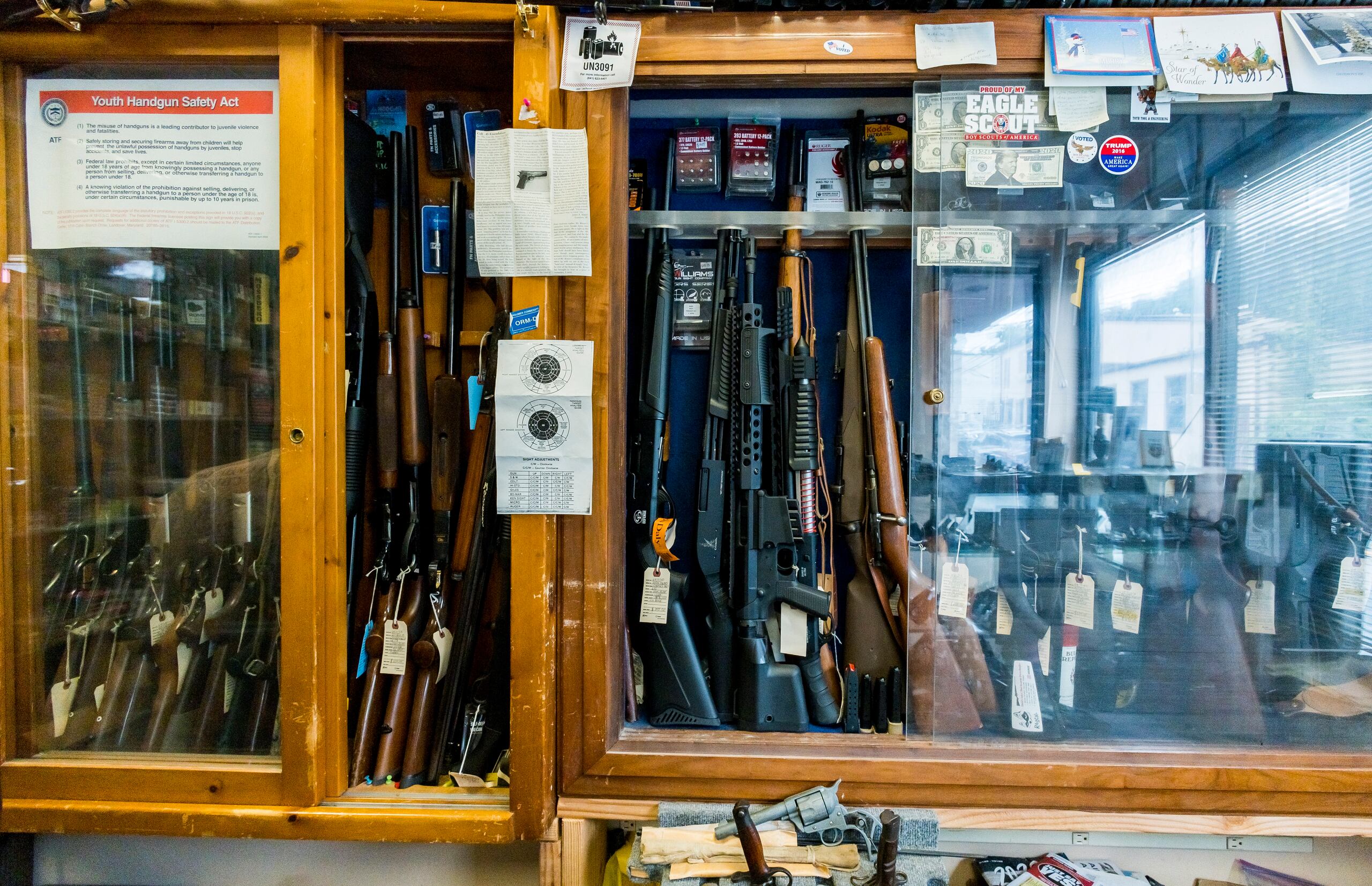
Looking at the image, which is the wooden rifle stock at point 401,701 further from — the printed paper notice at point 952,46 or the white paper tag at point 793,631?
the printed paper notice at point 952,46

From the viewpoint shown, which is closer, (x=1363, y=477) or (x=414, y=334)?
(x=1363, y=477)

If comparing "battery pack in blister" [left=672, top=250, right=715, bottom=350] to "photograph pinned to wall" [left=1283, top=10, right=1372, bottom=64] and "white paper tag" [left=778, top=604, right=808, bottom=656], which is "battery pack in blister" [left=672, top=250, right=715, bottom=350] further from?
"photograph pinned to wall" [left=1283, top=10, right=1372, bottom=64]

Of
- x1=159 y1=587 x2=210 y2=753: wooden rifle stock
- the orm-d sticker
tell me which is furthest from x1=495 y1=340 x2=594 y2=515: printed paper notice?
the orm-d sticker

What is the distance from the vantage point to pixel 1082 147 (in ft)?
4.44

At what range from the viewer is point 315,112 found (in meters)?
1.22

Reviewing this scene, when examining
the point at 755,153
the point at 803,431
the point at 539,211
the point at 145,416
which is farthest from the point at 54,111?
the point at 803,431

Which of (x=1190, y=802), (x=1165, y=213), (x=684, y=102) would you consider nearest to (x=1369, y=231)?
(x=1165, y=213)

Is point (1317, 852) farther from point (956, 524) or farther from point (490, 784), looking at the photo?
point (490, 784)

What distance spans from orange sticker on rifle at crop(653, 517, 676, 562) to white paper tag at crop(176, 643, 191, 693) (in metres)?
1.05

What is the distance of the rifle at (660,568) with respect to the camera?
1530 millimetres

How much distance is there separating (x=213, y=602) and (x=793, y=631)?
1304 millimetres

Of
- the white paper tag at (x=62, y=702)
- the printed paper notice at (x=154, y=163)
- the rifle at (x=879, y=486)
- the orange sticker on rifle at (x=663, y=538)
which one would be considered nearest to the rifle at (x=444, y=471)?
the printed paper notice at (x=154, y=163)

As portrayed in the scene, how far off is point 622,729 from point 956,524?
87 centimetres

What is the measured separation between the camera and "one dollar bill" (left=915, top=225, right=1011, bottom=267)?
1394mm
